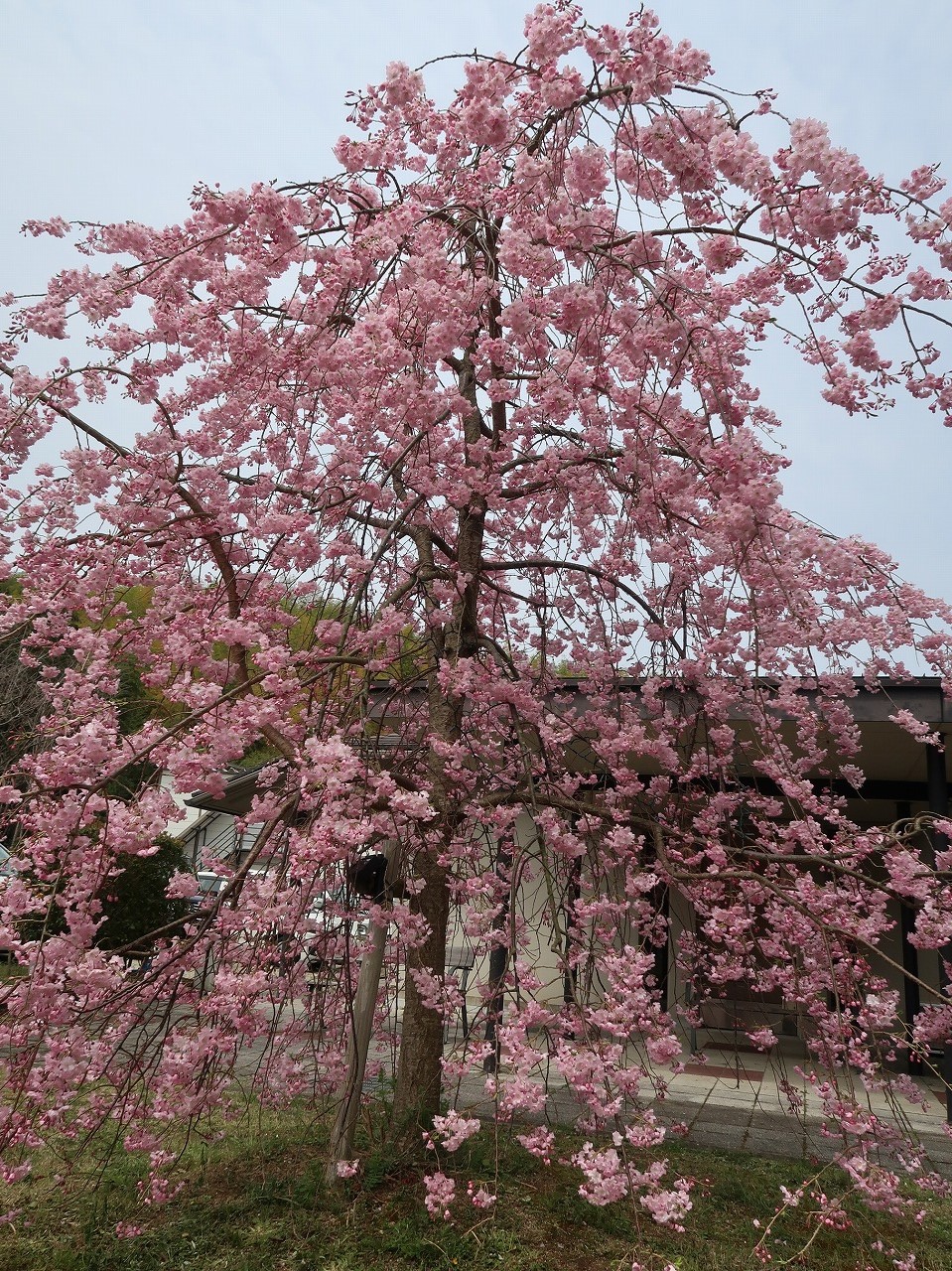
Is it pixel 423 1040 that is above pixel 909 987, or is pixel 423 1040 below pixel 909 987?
above

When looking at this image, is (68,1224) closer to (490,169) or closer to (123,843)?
(123,843)

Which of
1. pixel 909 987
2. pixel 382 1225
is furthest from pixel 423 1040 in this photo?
pixel 909 987

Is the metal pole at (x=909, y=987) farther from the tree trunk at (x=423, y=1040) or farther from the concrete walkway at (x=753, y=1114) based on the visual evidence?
the tree trunk at (x=423, y=1040)

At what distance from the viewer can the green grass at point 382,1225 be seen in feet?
10.4

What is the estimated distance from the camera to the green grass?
124 inches

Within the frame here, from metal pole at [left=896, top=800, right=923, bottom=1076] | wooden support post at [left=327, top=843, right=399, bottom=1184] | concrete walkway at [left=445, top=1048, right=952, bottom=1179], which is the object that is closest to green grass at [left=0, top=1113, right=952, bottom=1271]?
wooden support post at [left=327, top=843, right=399, bottom=1184]

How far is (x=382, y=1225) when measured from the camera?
337cm

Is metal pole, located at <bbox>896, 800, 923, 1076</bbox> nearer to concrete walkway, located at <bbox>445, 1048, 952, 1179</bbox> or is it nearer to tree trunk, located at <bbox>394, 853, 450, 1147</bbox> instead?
concrete walkway, located at <bbox>445, 1048, 952, 1179</bbox>

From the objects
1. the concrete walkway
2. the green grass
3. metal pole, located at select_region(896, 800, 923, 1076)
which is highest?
metal pole, located at select_region(896, 800, 923, 1076)

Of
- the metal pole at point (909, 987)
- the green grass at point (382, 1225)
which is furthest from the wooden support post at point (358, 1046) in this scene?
the metal pole at point (909, 987)

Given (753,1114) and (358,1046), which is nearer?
(358,1046)

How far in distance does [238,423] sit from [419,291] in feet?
4.69

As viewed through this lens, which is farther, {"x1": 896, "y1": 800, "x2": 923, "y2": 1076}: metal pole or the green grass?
{"x1": 896, "y1": 800, "x2": 923, "y2": 1076}: metal pole

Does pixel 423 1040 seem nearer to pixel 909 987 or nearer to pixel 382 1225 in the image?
pixel 382 1225
